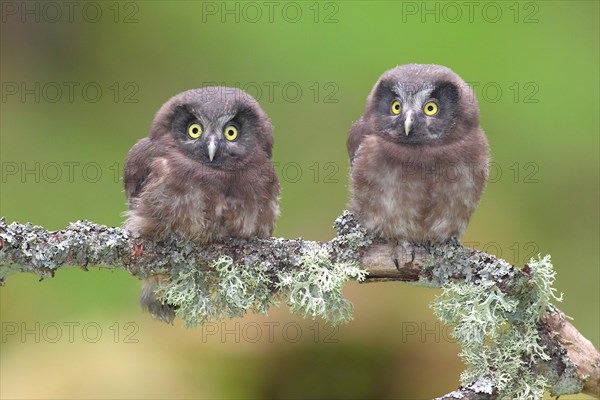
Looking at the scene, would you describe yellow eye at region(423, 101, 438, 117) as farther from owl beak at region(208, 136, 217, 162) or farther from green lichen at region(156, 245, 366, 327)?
owl beak at region(208, 136, 217, 162)

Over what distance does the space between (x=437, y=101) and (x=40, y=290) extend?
8.66 feet

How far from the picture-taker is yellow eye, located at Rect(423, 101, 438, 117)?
3.89 m

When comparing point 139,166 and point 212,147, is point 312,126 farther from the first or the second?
point 212,147

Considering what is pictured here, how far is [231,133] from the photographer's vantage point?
3.86 metres

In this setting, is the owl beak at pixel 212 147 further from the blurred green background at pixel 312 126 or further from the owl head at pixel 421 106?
the blurred green background at pixel 312 126

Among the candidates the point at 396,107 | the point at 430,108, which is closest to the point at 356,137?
the point at 396,107

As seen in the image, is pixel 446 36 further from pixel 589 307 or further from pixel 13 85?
pixel 13 85

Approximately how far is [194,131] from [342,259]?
→ 0.81m

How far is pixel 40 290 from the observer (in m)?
5.29

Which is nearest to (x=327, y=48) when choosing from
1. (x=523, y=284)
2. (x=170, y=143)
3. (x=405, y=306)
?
(x=405, y=306)

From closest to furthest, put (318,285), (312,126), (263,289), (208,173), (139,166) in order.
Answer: (318,285) < (263,289) < (208,173) < (139,166) < (312,126)

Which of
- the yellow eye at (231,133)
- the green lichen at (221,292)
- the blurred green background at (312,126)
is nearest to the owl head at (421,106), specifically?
the yellow eye at (231,133)

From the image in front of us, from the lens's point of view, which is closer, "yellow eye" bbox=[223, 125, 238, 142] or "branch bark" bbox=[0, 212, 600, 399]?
"branch bark" bbox=[0, 212, 600, 399]

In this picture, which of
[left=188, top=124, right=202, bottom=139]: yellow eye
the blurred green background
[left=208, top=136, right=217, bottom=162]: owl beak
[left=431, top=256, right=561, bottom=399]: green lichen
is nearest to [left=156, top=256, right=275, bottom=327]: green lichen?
[left=208, top=136, right=217, bottom=162]: owl beak
